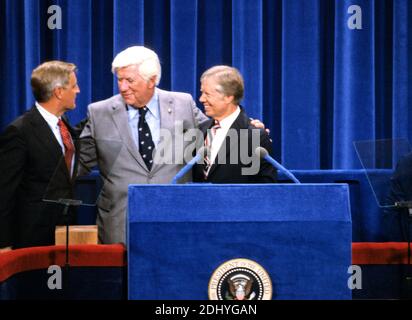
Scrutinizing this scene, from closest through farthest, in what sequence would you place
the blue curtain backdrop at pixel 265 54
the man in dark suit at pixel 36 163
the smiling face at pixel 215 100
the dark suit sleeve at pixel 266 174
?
the dark suit sleeve at pixel 266 174
the man in dark suit at pixel 36 163
the smiling face at pixel 215 100
the blue curtain backdrop at pixel 265 54

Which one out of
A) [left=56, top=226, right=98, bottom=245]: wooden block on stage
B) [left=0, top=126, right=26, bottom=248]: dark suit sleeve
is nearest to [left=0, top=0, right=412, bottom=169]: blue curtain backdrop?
[left=0, top=126, right=26, bottom=248]: dark suit sleeve

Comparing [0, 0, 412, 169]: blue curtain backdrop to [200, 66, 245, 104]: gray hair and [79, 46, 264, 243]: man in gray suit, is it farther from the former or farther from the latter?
[200, 66, 245, 104]: gray hair

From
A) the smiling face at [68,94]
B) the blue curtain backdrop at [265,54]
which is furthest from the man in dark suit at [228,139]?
the blue curtain backdrop at [265,54]

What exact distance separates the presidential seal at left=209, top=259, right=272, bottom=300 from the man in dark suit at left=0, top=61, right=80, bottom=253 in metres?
1.07

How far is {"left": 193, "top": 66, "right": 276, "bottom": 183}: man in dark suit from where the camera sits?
3.33 m

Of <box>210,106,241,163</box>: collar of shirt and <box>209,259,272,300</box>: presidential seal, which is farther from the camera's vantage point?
<box>210,106,241,163</box>: collar of shirt

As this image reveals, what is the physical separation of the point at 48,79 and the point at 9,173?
522mm

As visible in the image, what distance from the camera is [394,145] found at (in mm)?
3568

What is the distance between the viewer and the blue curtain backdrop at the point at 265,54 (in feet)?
16.2

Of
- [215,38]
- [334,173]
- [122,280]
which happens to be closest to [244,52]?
[215,38]

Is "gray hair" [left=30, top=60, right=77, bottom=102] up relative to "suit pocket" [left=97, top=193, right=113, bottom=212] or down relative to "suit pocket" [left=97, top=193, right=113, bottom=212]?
up

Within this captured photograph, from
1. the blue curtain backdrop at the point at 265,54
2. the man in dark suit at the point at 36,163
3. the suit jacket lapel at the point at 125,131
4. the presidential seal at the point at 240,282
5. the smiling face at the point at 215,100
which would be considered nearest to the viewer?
the presidential seal at the point at 240,282

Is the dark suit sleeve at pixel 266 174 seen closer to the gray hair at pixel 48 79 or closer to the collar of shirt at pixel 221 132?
the collar of shirt at pixel 221 132

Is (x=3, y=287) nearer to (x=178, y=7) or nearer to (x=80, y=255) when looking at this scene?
(x=80, y=255)
